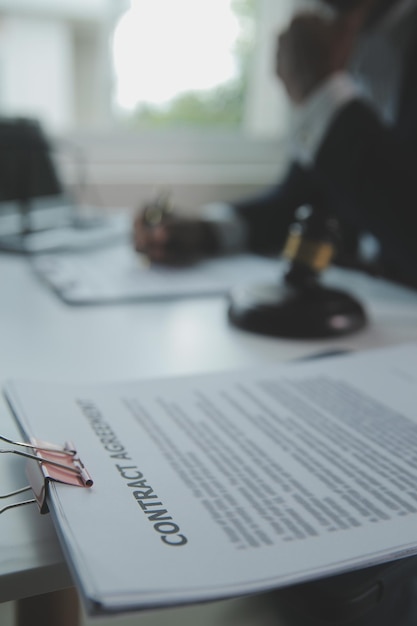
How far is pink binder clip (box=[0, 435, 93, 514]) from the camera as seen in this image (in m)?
0.32

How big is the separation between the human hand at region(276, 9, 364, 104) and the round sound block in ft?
1.06

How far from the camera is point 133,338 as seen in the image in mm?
667

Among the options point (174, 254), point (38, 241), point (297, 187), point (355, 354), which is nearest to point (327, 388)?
point (355, 354)

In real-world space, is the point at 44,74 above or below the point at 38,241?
above

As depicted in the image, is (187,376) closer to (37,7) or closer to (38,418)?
(38,418)

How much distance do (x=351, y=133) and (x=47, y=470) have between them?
2.04ft

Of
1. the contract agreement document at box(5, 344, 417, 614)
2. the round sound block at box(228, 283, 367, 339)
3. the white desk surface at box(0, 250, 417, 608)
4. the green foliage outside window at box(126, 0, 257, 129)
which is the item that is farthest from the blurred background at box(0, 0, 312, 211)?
the contract agreement document at box(5, 344, 417, 614)

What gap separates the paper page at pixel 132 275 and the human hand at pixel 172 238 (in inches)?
1.1

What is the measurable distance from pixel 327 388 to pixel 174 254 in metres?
0.59

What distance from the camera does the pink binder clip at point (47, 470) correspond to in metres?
0.32

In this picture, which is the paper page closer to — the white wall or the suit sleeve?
the suit sleeve

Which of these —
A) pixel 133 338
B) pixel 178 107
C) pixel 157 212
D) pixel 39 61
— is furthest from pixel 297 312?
pixel 39 61

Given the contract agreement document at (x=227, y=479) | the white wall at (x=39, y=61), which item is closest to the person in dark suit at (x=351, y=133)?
the contract agreement document at (x=227, y=479)

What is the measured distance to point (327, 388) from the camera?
501 millimetres
